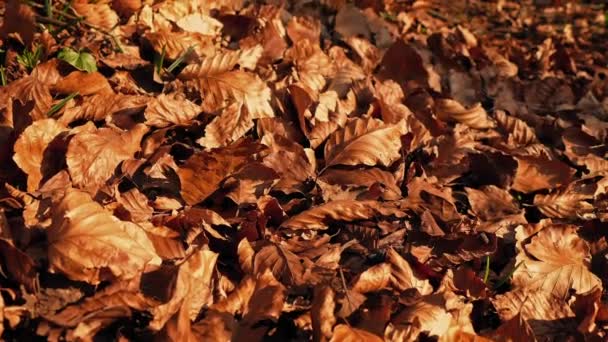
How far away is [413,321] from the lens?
167 centimetres

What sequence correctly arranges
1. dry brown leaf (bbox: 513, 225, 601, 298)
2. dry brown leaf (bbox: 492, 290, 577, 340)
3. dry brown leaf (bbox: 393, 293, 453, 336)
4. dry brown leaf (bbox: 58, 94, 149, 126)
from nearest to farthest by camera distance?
dry brown leaf (bbox: 393, 293, 453, 336)
dry brown leaf (bbox: 492, 290, 577, 340)
dry brown leaf (bbox: 513, 225, 601, 298)
dry brown leaf (bbox: 58, 94, 149, 126)

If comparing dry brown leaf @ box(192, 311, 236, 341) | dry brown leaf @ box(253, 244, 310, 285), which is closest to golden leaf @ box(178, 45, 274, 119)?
dry brown leaf @ box(253, 244, 310, 285)

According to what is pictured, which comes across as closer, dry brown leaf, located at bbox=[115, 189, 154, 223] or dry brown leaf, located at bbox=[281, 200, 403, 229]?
dry brown leaf, located at bbox=[115, 189, 154, 223]

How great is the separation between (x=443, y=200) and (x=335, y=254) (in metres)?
0.47

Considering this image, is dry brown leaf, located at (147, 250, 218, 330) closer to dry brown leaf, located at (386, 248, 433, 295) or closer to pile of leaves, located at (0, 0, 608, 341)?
pile of leaves, located at (0, 0, 608, 341)

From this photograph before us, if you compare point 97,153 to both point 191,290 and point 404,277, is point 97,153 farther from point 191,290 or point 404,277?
point 404,277

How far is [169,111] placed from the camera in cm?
219

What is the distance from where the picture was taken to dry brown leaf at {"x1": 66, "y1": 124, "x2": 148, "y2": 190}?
1.91 meters

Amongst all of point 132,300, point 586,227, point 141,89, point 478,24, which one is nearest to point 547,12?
point 478,24

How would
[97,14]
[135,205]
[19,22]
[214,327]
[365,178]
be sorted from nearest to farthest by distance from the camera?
[214,327], [135,205], [365,178], [19,22], [97,14]

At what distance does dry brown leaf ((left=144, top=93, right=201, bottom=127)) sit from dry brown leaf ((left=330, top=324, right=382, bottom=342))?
0.91 meters

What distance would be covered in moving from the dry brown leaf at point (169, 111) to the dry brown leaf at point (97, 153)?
100 mm

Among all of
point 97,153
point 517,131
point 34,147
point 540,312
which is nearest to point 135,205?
point 97,153

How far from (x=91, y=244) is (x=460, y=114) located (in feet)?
5.20
